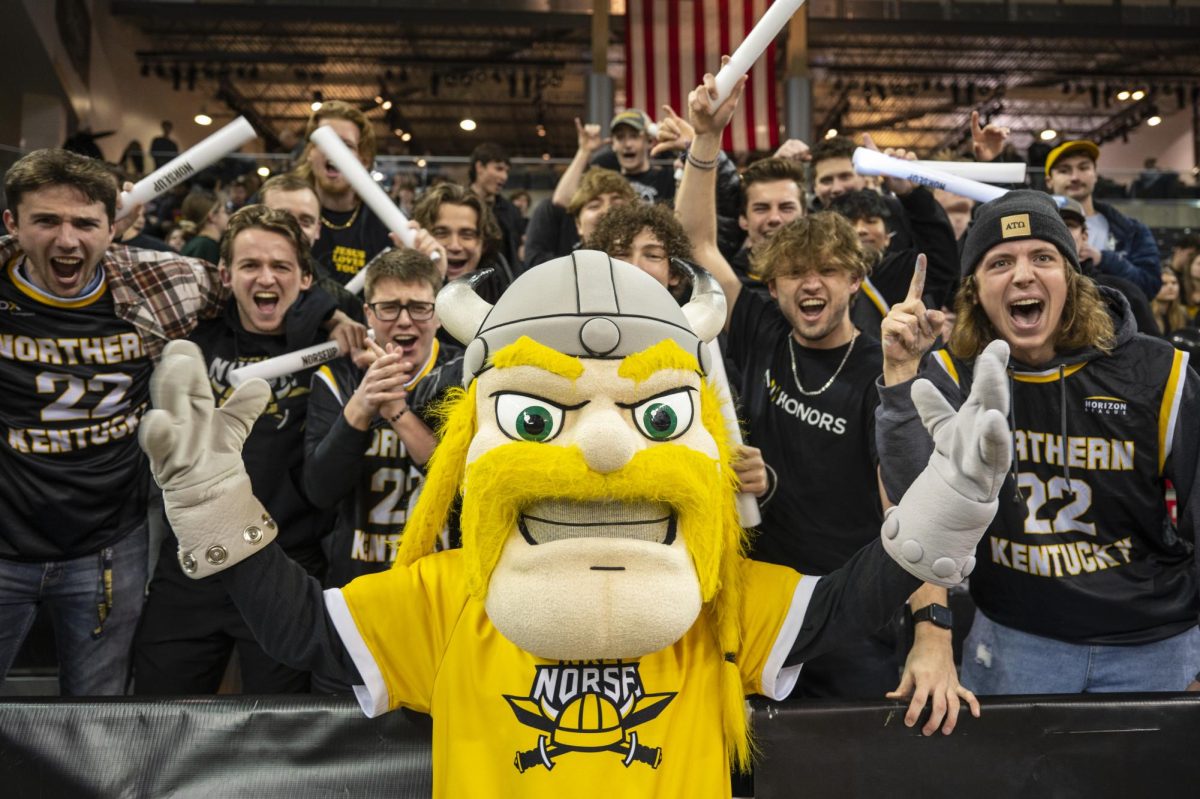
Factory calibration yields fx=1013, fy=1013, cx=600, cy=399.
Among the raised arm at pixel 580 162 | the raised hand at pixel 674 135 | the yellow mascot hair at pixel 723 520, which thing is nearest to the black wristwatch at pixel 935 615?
the yellow mascot hair at pixel 723 520

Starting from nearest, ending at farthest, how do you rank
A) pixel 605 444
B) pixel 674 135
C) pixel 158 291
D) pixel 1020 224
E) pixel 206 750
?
pixel 605 444, pixel 206 750, pixel 1020 224, pixel 158 291, pixel 674 135

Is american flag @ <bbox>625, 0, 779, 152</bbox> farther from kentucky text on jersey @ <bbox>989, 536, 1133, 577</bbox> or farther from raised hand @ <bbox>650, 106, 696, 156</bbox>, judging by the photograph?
kentucky text on jersey @ <bbox>989, 536, 1133, 577</bbox>

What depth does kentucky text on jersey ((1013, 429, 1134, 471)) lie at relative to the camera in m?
2.19

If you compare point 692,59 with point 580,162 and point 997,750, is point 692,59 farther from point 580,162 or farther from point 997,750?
point 997,750

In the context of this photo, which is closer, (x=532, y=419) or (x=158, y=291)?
(x=532, y=419)

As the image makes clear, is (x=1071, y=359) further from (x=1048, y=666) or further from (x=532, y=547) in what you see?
(x=532, y=547)

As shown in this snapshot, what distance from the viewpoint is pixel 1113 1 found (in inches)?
577

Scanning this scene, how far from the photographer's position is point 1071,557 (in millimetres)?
2201

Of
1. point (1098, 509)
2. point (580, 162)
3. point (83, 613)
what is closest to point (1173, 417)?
point (1098, 509)

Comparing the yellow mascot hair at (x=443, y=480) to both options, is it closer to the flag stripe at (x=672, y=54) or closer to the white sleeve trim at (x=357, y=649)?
the white sleeve trim at (x=357, y=649)

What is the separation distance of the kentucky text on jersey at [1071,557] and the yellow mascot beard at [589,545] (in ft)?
3.50

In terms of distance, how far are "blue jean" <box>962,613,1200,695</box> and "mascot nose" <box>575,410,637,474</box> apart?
1.30 meters

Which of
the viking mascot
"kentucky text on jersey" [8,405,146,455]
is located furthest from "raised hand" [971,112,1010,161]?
"kentucky text on jersey" [8,405,146,455]

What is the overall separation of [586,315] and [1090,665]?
4.75 feet
